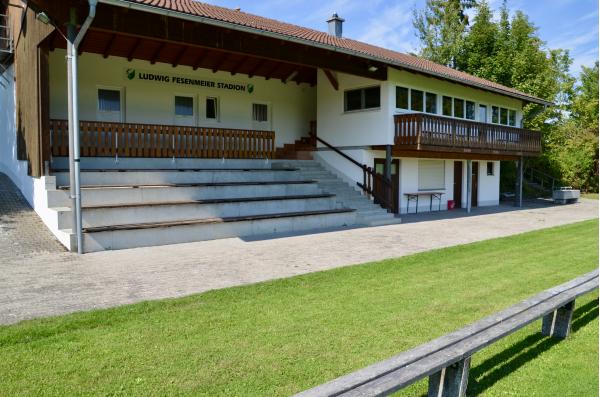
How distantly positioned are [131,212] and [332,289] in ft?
18.6

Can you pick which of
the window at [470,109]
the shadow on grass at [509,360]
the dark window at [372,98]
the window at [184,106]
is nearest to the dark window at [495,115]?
the window at [470,109]

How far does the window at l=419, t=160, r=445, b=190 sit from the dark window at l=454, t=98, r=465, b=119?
2.06 m

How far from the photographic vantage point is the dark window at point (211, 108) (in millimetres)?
17180

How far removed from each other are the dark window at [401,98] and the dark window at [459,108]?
3.71 m

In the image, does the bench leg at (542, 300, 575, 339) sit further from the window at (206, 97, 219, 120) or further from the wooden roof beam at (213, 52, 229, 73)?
the window at (206, 97, 219, 120)

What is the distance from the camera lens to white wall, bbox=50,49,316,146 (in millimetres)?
14366

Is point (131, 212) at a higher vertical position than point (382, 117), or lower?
lower

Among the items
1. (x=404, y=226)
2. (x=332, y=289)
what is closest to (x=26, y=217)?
(x=332, y=289)

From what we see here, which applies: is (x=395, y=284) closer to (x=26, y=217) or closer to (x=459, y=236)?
(x=459, y=236)

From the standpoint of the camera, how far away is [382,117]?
53.8 feet

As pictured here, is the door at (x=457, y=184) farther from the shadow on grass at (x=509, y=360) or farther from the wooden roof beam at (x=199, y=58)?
the shadow on grass at (x=509, y=360)

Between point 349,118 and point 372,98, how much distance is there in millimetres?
1111

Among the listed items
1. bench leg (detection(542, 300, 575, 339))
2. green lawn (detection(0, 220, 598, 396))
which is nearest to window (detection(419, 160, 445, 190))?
green lawn (detection(0, 220, 598, 396))

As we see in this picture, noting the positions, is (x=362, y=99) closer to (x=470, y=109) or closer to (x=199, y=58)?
(x=199, y=58)
